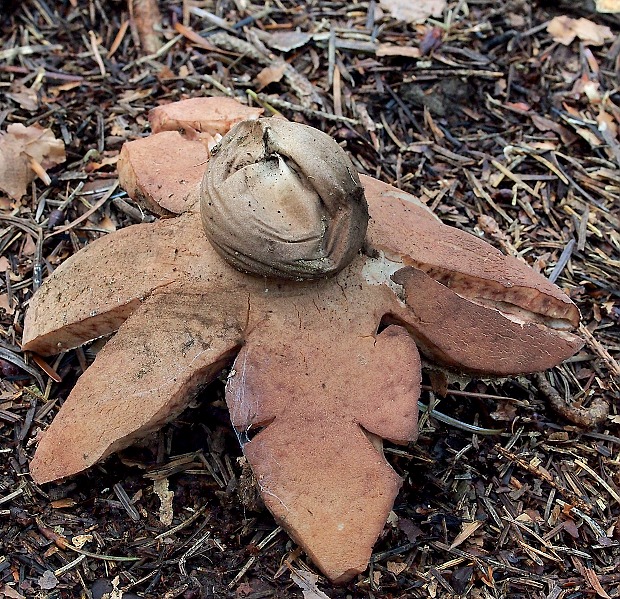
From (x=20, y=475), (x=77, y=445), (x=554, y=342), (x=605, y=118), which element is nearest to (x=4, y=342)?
(x=20, y=475)

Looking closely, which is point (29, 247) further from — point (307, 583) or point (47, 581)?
point (307, 583)

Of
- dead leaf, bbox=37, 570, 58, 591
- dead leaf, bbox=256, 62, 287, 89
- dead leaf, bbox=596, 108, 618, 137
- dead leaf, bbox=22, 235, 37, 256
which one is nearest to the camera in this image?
dead leaf, bbox=37, 570, 58, 591

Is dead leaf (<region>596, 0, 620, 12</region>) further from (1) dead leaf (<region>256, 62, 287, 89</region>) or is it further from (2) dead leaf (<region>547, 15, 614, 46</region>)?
(1) dead leaf (<region>256, 62, 287, 89</region>)

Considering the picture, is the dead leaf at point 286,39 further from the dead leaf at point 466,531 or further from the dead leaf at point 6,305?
the dead leaf at point 466,531

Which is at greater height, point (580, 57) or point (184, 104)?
point (184, 104)

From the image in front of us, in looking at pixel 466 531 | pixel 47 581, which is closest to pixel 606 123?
pixel 466 531

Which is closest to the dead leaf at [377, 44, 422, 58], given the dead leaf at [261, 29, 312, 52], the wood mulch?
the wood mulch

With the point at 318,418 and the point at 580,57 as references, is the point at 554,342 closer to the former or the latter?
the point at 318,418
